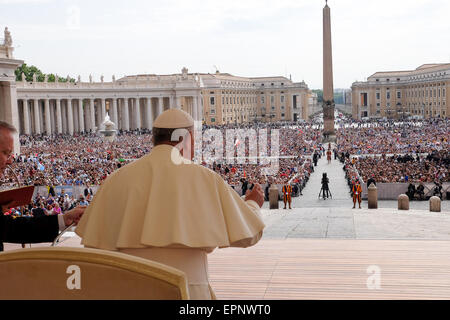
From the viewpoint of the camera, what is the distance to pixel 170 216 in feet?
7.19

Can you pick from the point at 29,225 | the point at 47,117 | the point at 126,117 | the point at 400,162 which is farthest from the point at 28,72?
the point at 29,225

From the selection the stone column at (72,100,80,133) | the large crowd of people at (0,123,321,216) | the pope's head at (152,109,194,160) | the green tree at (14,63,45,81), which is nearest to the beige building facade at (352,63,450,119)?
the stone column at (72,100,80,133)

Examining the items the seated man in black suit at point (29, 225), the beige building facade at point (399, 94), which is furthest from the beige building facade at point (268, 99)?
the seated man in black suit at point (29, 225)

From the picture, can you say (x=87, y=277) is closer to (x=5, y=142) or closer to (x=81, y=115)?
(x=5, y=142)

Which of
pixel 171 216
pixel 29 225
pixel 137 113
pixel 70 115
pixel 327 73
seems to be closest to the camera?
pixel 171 216

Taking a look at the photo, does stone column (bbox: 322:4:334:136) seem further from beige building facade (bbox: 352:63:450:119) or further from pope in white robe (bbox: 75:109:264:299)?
beige building facade (bbox: 352:63:450:119)

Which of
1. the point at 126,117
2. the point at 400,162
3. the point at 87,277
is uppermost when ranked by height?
the point at 126,117

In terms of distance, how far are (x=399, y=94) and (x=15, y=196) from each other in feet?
423

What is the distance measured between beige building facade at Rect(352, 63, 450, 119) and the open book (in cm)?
11488

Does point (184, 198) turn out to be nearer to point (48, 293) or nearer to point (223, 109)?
point (48, 293)

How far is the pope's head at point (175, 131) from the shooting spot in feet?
8.42

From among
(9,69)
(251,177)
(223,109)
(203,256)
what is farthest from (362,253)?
(223,109)

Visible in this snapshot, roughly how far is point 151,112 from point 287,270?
77.3 m

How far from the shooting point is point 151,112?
268 feet
